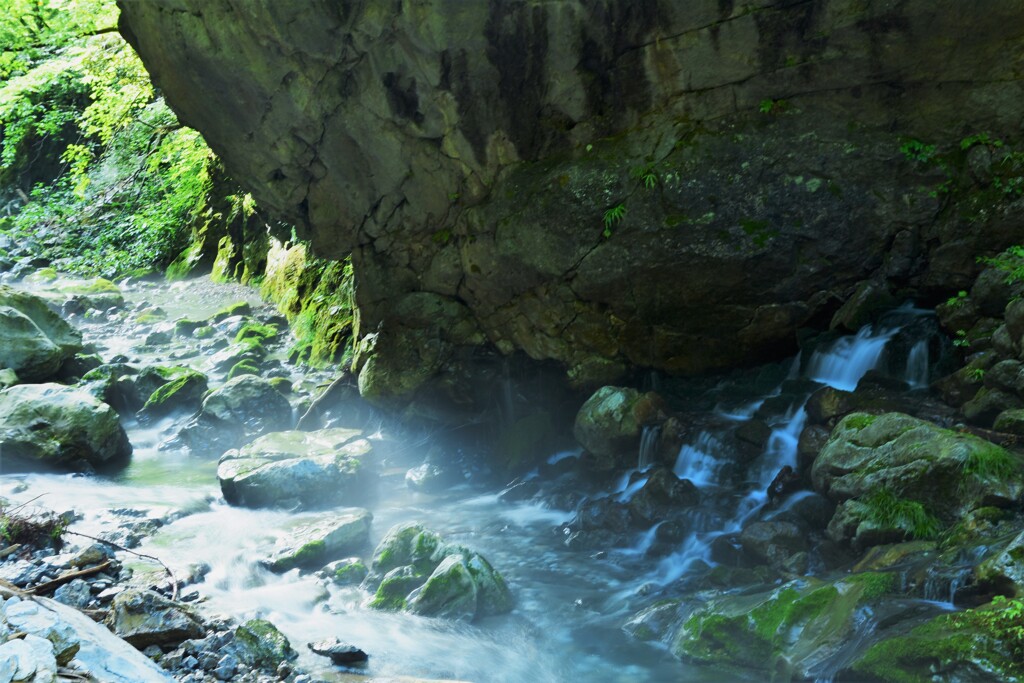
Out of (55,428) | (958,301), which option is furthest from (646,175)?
(55,428)

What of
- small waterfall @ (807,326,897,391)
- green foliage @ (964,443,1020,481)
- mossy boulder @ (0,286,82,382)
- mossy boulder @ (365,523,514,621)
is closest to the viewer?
green foliage @ (964,443,1020,481)

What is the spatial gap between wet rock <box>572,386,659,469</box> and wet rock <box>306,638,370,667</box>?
4.59m

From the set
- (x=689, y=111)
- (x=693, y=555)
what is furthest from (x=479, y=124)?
(x=693, y=555)

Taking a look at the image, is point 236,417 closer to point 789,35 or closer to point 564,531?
point 564,531

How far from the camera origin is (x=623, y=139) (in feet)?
34.1

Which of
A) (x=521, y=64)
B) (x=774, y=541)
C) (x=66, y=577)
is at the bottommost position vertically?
(x=66, y=577)

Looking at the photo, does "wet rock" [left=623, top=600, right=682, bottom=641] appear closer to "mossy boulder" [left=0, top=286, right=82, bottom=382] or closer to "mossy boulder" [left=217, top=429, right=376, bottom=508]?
"mossy boulder" [left=217, top=429, right=376, bottom=508]

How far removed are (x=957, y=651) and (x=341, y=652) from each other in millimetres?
4494

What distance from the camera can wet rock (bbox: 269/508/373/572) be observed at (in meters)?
8.70

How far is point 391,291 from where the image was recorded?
12992mm

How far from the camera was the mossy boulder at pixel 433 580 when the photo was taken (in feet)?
25.0

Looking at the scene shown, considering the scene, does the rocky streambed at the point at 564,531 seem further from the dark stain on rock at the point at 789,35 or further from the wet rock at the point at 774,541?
the dark stain on rock at the point at 789,35

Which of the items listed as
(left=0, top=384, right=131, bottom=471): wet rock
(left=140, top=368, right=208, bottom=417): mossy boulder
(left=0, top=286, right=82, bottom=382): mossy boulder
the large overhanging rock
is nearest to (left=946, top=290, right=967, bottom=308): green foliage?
the large overhanging rock

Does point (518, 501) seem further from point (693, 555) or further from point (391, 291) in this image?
point (391, 291)
